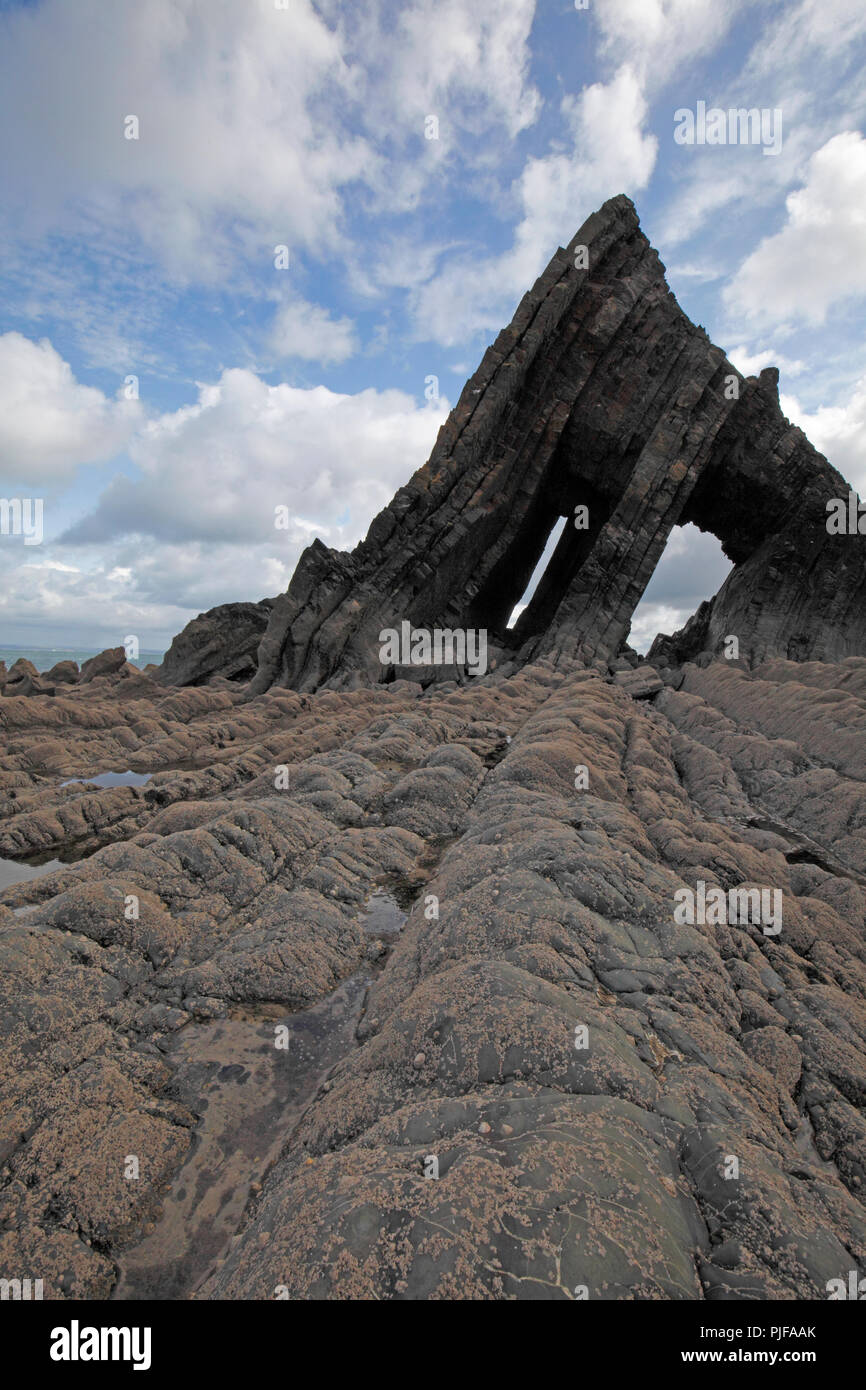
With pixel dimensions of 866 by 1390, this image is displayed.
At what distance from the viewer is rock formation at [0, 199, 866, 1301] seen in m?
2.78

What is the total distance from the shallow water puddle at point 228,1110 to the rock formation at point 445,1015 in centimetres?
2

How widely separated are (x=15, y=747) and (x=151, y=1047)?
1352cm

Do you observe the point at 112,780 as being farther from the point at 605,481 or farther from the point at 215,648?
the point at 605,481

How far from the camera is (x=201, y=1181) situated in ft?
12.8

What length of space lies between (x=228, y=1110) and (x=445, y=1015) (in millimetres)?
1801

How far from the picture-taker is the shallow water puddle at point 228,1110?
343 centimetres

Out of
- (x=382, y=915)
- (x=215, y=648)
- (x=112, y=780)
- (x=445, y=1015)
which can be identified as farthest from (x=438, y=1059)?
(x=215, y=648)

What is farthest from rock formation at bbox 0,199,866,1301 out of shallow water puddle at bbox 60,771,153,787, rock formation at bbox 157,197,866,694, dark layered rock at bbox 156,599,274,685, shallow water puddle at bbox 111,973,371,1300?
dark layered rock at bbox 156,599,274,685

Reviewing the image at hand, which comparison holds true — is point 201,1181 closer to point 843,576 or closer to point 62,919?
point 62,919

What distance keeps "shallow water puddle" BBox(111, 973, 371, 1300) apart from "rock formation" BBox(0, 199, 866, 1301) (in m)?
0.02

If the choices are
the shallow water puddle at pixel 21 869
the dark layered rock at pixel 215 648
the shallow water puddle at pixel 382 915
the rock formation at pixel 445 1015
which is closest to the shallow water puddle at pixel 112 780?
the rock formation at pixel 445 1015

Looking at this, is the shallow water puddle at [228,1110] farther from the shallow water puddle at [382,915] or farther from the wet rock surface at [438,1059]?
the shallow water puddle at [382,915]

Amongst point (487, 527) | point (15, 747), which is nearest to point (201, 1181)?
point (15, 747)

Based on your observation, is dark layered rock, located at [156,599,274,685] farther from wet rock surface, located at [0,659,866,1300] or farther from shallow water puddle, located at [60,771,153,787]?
wet rock surface, located at [0,659,866,1300]
